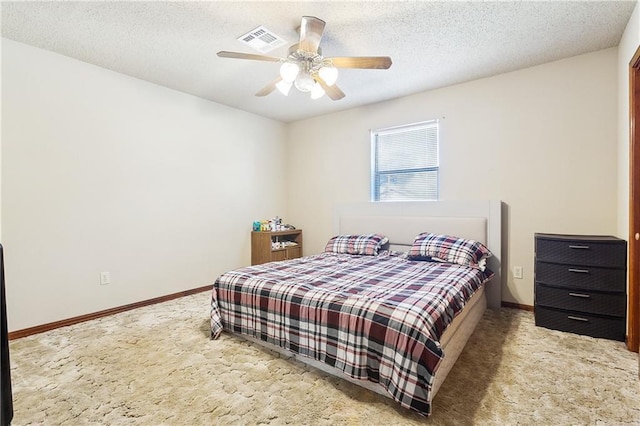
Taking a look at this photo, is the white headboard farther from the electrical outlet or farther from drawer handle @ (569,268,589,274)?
drawer handle @ (569,268,589,274)

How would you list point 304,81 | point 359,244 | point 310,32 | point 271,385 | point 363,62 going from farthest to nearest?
point 359,244 → point 304,81 → point 363,62 → point 310,32 → point 271,385

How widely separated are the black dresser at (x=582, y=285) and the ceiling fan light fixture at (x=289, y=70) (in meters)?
2.65

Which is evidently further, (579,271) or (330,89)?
(330,89)

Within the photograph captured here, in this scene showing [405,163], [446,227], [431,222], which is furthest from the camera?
[405,163]

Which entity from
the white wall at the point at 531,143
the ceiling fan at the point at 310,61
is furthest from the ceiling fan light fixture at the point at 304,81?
the white wall at the point at 531,143

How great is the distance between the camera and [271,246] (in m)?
4.65

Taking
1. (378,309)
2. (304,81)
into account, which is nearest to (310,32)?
(304,81)

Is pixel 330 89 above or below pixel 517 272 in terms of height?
above

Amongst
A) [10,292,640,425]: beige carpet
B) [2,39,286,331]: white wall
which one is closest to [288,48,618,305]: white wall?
[10,292,640,425]: beige carpet

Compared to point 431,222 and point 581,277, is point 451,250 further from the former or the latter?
point 581,277

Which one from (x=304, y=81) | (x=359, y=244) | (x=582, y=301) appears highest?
(x=304, y=81)

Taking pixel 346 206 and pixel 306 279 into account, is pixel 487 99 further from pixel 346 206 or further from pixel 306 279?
pixel 306 279

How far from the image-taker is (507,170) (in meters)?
3.47

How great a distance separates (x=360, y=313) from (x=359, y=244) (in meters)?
2.05
